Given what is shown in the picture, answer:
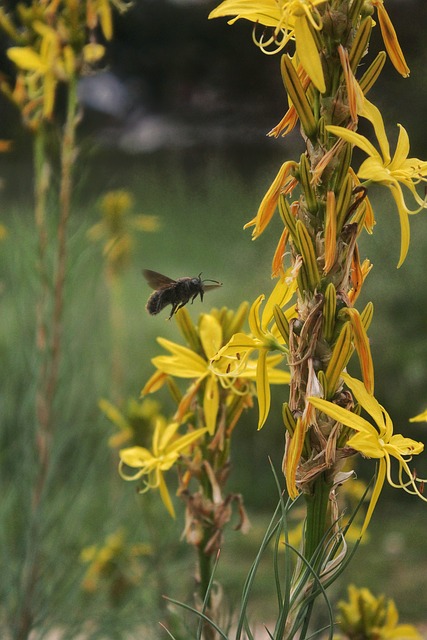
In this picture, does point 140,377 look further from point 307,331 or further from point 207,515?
point 307,331

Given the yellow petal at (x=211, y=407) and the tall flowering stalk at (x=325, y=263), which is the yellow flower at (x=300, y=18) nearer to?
the tall flowering stalk at (x=325, y=263)

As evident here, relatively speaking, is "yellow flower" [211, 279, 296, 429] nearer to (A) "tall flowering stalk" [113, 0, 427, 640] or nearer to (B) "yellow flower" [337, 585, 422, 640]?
(A) "tall flowering stalk" [113, 0, 427, 640]

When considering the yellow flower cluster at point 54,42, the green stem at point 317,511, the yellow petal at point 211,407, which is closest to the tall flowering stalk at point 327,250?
the green stem at point 317,511

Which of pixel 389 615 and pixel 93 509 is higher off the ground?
pixel 389 615

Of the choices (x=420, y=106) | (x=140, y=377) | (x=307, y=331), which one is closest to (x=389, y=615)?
(x=307, y=331)

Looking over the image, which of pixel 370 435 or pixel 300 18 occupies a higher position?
pixel 300 18

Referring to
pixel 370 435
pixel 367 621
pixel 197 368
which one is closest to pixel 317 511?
pixel 370 435

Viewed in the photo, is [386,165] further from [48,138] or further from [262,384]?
[48,138]
